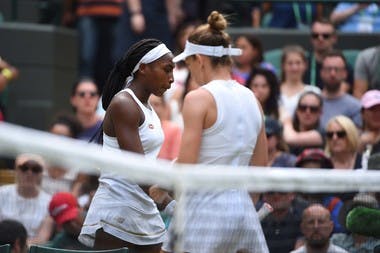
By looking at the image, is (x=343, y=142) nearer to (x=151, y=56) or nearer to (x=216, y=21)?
(x=216, y=21)

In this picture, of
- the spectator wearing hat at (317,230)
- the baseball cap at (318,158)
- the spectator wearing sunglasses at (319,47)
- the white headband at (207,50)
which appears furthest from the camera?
the spectator wearing sunglasses at (319,47)

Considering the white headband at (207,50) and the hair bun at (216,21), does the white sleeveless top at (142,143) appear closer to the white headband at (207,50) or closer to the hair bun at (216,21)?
the white headband at (207,50)

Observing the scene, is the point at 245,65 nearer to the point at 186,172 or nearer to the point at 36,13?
the point at 36,13

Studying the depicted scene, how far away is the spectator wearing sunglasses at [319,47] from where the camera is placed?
11992 mm

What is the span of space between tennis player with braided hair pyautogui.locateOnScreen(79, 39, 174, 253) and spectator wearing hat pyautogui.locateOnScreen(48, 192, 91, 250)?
2.12 ft

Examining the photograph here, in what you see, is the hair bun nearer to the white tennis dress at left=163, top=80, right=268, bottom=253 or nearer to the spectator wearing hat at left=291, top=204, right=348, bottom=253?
the white tennis dress at left=163, top=80, right=268, bottom=253

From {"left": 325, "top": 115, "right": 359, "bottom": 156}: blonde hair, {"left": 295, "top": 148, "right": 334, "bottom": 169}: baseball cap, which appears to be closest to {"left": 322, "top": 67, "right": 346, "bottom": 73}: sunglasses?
{"left": 325, "top": 115, "right": 359, "bottom": 156}: blonde hair

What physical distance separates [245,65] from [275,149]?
1.94 metres

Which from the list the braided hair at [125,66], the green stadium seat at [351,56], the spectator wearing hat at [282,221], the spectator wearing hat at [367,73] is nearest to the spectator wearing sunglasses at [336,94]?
the spectator wearing hat at [367,73]

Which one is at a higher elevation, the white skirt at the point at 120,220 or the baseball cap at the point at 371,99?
the baseball cap at the point at 371,99

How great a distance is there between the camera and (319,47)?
1209 cm

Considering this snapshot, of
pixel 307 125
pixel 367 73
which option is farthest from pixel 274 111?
pixel 367 73

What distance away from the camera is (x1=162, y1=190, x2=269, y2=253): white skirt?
5.84 metres

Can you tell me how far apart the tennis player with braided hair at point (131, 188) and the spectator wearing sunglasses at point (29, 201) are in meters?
0.39
